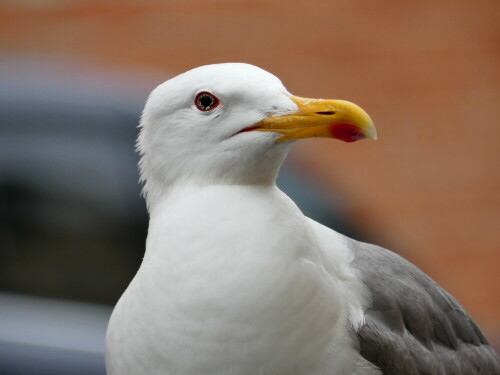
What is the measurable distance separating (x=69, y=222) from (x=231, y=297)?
170 centimetres

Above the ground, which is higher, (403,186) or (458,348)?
(458,348)

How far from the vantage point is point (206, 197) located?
1.90 meters

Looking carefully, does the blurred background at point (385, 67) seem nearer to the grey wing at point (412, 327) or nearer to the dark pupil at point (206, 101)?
the grey wing at point (412, 327)

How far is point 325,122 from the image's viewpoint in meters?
1.83

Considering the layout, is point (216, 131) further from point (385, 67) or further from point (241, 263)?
point (385, 67)

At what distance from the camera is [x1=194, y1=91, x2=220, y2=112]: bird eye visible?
6.32 feet

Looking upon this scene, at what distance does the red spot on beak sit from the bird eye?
0.79ft

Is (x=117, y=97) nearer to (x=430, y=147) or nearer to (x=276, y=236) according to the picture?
(x=276, y=236)

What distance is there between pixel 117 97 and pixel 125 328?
71.7 inches

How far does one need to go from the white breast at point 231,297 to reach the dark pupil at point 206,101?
16 cm

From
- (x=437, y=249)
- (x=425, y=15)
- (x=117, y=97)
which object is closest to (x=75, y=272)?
(x=117, y=97)

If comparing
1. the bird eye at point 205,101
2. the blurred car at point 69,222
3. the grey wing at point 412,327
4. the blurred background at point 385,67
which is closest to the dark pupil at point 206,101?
the bird eye at point 205,101

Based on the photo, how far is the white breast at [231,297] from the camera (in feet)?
5.86

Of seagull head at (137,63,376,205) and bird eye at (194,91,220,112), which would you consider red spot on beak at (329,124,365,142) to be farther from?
bird eye at (194,91,220,112)
